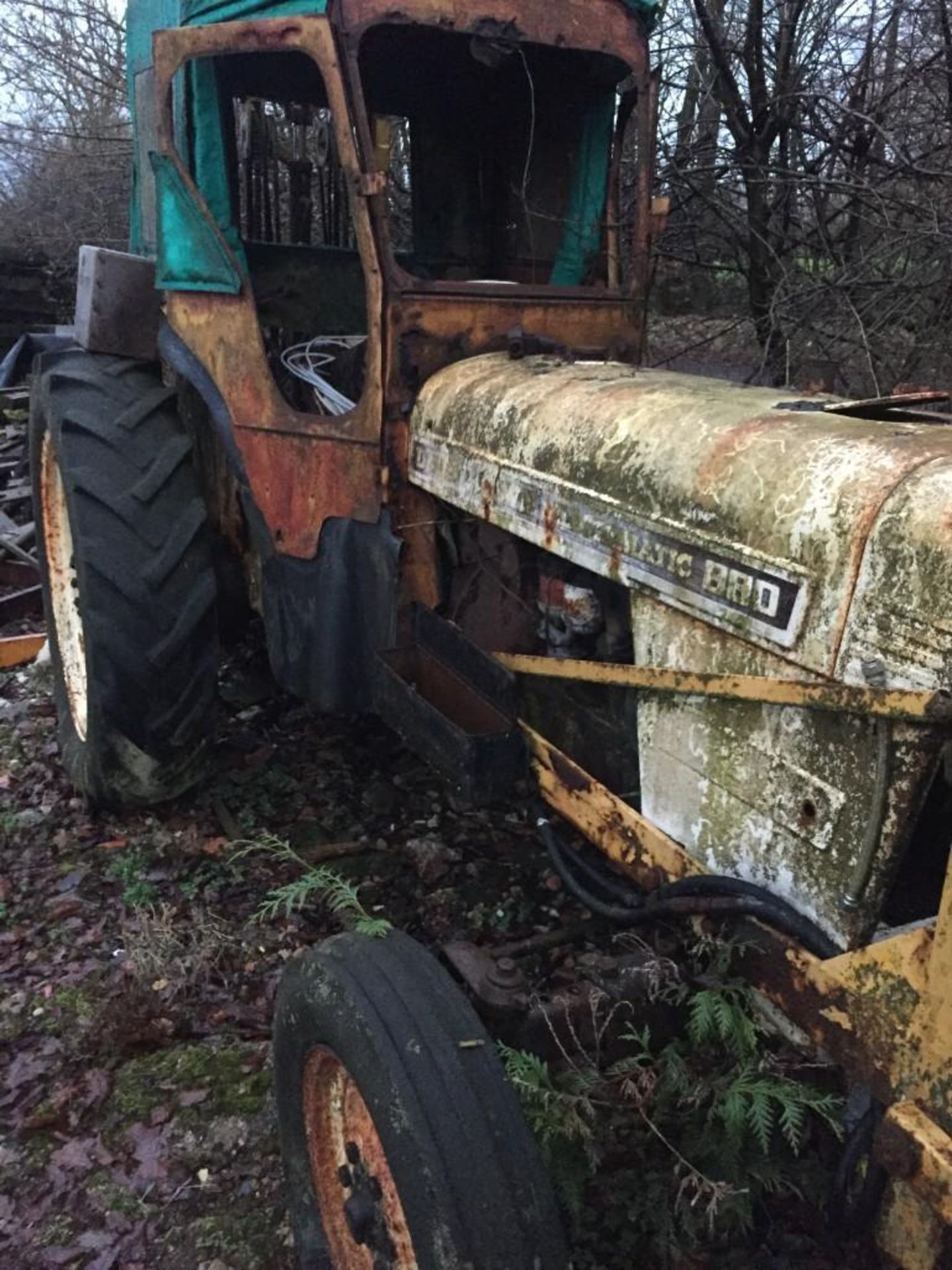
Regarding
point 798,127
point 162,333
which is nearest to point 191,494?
point 162,333

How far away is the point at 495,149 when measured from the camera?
3965mm

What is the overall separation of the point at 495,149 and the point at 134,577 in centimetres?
205

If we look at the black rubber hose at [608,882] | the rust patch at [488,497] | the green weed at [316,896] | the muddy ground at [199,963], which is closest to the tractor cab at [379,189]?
the rust patch at [488,497]

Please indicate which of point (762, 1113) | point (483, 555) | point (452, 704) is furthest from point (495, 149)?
point (762, 1113)

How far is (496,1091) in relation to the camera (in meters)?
1.72

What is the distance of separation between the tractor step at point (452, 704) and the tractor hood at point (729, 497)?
1.11 ft

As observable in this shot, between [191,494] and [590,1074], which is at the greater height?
[191,494]

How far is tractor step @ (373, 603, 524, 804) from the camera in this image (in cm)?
241

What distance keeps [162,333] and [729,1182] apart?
9.25 ft

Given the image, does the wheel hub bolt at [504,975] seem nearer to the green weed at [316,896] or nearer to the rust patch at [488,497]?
the green weed at [316,896]

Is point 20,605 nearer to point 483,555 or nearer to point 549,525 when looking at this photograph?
point 483,555

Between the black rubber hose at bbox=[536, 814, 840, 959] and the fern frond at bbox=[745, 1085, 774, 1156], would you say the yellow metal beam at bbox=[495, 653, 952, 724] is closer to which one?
the black rubber hose at bbox=[536, 814, 840, 959]

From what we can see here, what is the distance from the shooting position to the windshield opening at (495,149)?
338cm

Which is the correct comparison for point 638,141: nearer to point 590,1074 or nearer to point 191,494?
point 191,494
